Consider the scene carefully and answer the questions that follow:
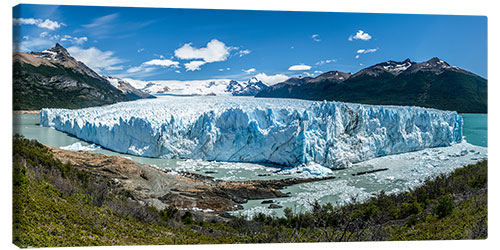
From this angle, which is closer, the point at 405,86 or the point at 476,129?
the point at 476,129

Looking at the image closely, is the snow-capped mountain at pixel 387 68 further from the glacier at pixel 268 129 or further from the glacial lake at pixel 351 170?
the glacier at pixel 268 129

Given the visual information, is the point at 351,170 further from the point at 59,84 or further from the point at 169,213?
the point at 59,84

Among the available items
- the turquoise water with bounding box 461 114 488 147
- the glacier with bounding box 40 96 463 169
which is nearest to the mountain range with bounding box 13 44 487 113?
the turquoise water with bounding box 461 114 488 147

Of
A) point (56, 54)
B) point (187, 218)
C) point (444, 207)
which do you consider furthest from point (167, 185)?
point (444, 207)

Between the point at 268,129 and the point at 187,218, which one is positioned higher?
the point at 268,129

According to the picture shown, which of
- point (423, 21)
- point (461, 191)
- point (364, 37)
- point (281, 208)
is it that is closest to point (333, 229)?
point (281, 208)

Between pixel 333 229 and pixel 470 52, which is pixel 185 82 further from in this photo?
pixel 470 52
